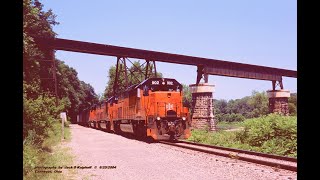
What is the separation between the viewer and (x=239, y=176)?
365 inches

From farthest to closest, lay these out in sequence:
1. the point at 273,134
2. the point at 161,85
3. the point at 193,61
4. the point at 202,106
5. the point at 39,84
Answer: the point at 193,61 < the point at 202,106 < the point at 39,84 < the point at 161,85 < the point at 273,134

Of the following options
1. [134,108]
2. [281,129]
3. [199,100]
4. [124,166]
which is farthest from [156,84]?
[199,100]

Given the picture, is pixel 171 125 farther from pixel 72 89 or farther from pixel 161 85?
pixel 72 89

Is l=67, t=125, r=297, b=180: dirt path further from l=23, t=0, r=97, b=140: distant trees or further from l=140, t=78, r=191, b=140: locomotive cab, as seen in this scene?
l=140, t=78, r=191, b=140: locomotive cab

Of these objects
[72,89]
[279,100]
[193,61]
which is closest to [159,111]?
[193,61]

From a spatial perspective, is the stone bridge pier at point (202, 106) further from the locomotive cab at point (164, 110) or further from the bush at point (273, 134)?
the bush at point (273, 134)

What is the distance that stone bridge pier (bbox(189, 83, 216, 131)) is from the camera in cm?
3997

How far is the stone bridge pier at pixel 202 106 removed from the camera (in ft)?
131

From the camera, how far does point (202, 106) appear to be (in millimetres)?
40156

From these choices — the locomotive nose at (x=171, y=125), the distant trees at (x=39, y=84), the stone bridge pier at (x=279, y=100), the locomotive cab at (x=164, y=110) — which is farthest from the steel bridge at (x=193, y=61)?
the locomotive nose at (x=171, y=125)
